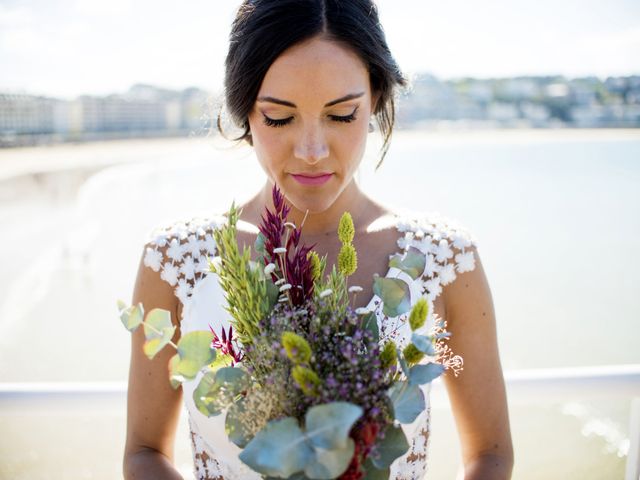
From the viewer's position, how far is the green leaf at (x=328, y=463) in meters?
0.65

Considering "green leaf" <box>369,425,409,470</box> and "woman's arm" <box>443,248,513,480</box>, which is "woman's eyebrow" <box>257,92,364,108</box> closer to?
"woman's arm" <box>443,248,513,480</box>

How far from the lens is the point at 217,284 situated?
159cm

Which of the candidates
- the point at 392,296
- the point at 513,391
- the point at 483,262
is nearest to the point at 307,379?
the point at 392,296

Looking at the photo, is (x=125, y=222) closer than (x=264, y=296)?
No

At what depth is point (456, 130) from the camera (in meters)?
62.8

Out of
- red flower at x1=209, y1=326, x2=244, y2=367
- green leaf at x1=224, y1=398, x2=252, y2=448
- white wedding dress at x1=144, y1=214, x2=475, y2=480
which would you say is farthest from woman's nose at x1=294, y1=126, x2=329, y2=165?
green leaf at x1=224, y1=398, x2=252, y2=448

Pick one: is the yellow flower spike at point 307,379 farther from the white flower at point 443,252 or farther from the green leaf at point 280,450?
the white flower at point 443,252

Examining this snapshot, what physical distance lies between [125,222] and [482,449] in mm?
18905

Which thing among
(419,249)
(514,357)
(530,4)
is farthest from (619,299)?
(530,4)

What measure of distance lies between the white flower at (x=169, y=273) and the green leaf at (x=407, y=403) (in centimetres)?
101

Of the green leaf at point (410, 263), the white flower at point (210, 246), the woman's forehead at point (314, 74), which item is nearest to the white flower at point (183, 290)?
the white flower at point (210, 246)

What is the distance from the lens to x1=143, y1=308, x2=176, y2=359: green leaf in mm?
788

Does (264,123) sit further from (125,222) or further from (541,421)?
(125,222)

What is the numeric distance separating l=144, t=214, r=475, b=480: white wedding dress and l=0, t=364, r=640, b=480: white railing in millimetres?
249
